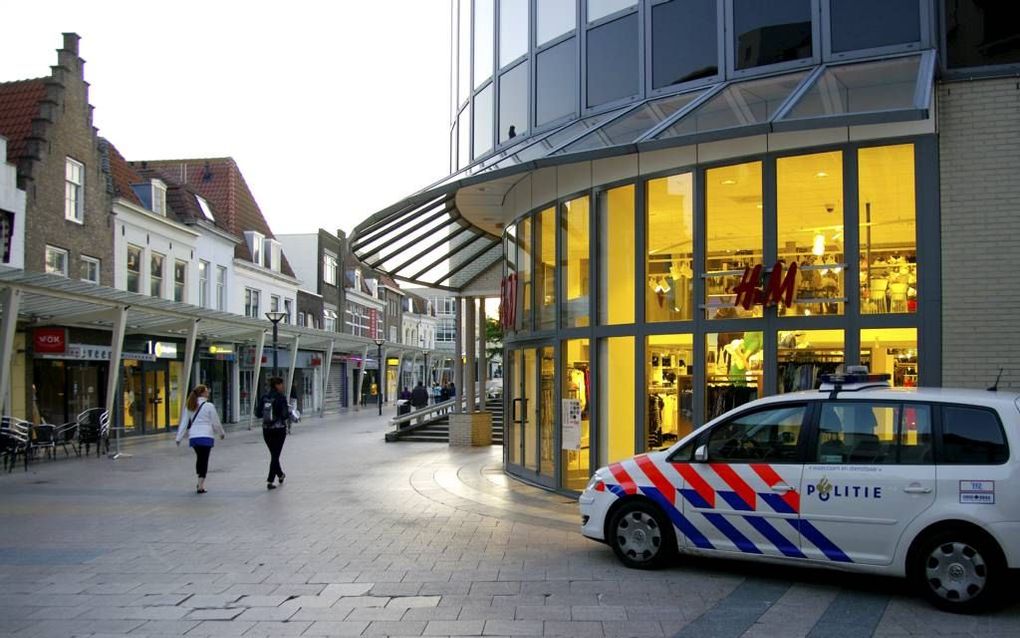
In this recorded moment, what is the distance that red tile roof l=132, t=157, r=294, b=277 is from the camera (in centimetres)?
3912

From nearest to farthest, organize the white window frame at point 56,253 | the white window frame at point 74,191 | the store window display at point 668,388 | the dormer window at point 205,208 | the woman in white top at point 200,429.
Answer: the store window display at point 668,388
the woman in white top at point 200,429
the white window frame at point 56,253
the white window frame at point 74,191
the dormer window at point 205,208

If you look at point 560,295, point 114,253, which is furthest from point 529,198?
point 114,253

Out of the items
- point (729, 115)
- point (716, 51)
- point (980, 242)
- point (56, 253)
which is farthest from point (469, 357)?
point (980, 242)

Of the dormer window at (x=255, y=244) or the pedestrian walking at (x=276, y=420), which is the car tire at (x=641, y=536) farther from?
the dormer window at (x=255, y=244)

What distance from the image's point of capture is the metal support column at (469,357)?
21.5 metres

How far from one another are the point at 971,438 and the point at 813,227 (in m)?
4.14

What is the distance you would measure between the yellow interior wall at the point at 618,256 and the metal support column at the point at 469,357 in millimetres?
9815

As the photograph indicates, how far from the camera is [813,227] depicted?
10211mm

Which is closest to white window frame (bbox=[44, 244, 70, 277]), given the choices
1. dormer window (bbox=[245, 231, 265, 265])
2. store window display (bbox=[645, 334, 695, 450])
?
dormer window (bbox=[245, 231, 265, 265])

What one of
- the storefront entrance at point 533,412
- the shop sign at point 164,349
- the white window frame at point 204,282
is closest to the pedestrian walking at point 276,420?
the storefront entrance at point 533,412

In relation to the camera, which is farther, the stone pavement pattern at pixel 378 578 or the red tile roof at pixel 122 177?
the red tile roof at pixel 122 177

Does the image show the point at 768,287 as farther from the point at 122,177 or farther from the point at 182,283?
the point at 182,283

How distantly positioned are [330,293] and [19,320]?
3185cm

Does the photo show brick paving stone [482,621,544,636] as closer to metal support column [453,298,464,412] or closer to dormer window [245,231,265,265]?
metal support column [453,298,464,412]
